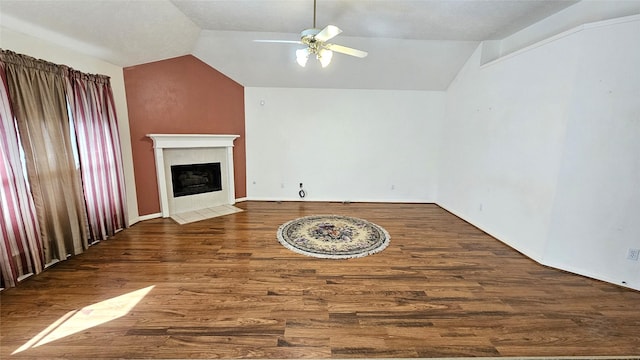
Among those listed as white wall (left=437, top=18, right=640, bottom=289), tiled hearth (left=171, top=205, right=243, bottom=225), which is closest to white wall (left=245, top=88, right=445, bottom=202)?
tiled hearth (left=171, top=205, right=243, bottom=225)

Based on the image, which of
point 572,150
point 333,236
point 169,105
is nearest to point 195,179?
point 169,105

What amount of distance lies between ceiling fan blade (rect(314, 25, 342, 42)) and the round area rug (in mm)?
2289

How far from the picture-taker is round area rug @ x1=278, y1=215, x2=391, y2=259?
325 cm

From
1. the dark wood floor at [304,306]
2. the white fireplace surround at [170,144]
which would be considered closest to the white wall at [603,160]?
Answer: the dark wood floor at [304,306]

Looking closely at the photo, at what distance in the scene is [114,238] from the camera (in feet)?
11.5

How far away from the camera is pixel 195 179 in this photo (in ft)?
15.8

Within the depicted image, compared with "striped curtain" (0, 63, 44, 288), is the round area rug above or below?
below

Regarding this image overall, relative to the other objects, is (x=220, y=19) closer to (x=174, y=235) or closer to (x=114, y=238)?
(x=174, y=235)

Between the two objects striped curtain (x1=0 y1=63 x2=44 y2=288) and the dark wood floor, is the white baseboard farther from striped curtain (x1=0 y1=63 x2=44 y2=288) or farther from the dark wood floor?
striped curtain (x1=0 y1=63 x2=44 y2=288)

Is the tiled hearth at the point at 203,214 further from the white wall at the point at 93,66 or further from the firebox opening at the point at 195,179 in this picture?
the white wall at the point at 93,66

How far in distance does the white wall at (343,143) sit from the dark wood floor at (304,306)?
2198 millimetres

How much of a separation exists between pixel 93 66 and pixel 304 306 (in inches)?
153

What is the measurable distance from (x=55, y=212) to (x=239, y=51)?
3196 millimetres

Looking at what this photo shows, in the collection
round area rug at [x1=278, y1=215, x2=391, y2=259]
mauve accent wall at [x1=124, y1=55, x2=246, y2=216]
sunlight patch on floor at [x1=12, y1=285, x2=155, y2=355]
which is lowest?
sunlight patch on floor at [x1=12, y1=285, x2=155, y2=355]
